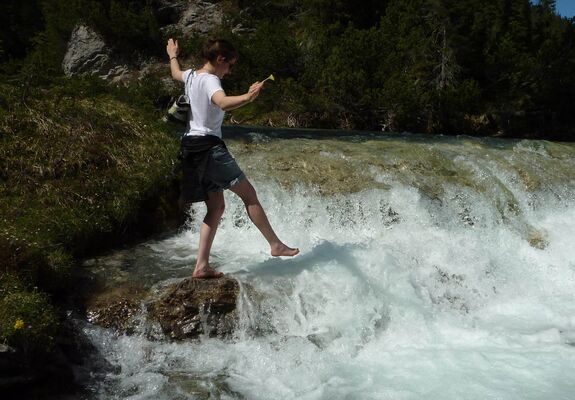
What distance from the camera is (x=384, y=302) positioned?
198 inches

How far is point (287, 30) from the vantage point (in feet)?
77.7

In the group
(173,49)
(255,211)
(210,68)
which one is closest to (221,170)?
(255,211)

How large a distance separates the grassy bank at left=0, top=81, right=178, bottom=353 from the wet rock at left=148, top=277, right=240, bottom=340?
2.81 ft

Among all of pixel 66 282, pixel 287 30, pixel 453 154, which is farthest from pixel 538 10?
pixel 66 282

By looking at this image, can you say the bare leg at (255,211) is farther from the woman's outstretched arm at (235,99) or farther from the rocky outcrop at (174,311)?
the woman's outstretched arm at (235,99)

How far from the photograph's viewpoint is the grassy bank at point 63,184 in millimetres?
4281

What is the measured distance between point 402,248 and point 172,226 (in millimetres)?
2785

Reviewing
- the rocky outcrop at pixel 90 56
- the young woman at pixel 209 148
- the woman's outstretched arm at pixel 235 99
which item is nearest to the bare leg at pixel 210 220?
the young woman at pixel 209 148

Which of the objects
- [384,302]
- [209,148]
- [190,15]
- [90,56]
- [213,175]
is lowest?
[384,302]

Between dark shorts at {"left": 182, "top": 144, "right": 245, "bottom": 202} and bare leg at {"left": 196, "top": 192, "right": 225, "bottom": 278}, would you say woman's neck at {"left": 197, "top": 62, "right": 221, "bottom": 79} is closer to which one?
dark shorts at {"left": 182, "top": 144, "right": 245, "bottom": 202}

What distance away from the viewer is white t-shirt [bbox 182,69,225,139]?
156 inches

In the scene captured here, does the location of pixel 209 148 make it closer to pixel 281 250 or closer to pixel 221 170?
pixel 221 170

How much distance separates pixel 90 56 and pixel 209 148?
83.1 ft

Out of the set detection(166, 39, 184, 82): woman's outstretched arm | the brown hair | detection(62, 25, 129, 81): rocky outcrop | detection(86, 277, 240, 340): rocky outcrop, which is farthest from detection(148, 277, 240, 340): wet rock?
detection(62, 25, 129, 81): rocky outcrop
